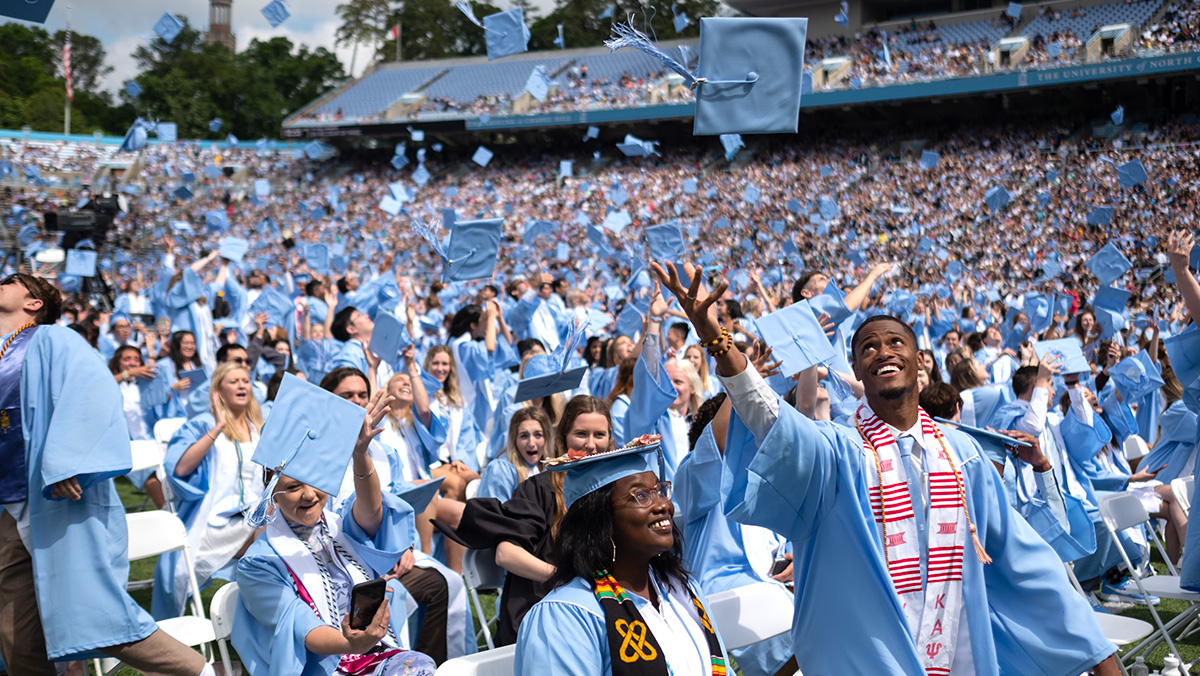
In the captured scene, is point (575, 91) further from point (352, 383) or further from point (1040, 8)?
point (352, 383)

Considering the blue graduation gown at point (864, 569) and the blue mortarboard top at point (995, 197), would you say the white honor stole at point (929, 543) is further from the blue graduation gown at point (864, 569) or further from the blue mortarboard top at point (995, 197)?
the blue mortarboard top at point (995, 197)

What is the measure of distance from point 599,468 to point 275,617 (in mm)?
1319

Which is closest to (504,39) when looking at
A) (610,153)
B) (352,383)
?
(352,383)

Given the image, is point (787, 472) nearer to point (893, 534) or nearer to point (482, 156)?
point (893, 534)

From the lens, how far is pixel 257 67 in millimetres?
56781

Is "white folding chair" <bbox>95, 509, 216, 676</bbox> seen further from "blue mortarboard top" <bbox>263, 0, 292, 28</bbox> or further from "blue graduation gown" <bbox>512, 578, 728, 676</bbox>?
"blue mortarboard top" <bbox>263, 0, 292, 28</bbox>

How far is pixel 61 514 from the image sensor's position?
363cm

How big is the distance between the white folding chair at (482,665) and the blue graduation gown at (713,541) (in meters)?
1.24

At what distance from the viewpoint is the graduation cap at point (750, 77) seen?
3.99 meters

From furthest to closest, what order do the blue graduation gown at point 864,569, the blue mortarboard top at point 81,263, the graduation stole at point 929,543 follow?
the blue mortarboard top at point 81,263, the graduation stole at point 929,543, the blue graduation gown at point 864,569

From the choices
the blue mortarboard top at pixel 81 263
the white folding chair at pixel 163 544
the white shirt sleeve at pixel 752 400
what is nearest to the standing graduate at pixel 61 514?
the white folding chair at pixel 163 544

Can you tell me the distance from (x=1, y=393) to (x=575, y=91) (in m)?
36.1

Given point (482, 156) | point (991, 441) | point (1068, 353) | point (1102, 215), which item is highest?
point (482, 156)

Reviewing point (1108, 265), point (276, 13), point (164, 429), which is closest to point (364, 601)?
point (164, 429)
